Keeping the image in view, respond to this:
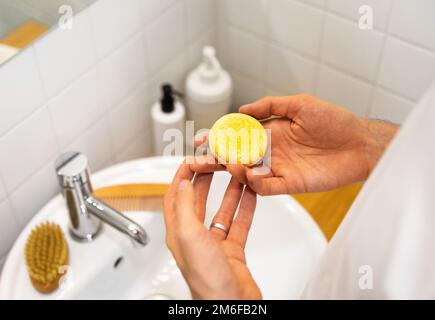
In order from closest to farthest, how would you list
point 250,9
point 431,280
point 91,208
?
point 431,280, point 91,208, point 250,9

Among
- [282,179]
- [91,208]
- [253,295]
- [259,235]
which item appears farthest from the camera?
[259,235]

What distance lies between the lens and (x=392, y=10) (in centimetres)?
87

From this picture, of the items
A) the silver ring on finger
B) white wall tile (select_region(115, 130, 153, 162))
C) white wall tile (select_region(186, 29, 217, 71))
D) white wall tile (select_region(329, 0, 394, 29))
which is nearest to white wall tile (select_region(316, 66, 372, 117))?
→ white wall tile (select_region(329, 0, 394, 29))

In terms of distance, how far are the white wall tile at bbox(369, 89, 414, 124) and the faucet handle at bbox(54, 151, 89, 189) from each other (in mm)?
538

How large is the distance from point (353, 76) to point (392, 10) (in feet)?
0.51

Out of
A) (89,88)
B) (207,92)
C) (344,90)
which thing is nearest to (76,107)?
(89,88)

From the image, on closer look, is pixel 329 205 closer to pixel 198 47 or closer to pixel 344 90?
pixel 344 90

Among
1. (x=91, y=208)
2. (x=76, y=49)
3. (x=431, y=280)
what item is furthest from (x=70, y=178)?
(x=431, y=280)

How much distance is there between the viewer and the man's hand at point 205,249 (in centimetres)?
51

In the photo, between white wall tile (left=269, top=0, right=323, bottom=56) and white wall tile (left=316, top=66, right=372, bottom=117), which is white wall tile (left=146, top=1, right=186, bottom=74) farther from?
white wall tile (left=316, top=66, right=372, bottom=117)

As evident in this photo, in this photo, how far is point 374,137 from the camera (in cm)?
69

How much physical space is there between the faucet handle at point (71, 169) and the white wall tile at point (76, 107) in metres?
0.11

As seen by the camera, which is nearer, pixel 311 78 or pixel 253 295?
pixel 253 295

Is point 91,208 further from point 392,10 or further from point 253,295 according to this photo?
point 392,10
